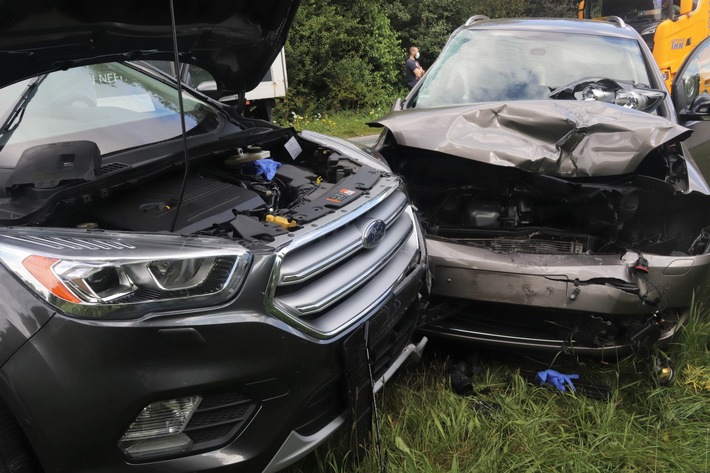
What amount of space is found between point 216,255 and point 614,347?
1797 mm

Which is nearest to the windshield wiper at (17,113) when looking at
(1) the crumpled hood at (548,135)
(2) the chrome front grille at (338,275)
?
(2) the chrome front grille at (338,275)

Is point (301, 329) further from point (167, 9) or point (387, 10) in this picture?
point (387, 10)

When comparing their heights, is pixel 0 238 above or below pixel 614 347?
above

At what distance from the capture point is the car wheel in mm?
1527

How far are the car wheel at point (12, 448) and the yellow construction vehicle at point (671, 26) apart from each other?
416 inches

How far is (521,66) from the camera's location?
12.9 ft

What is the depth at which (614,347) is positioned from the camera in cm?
252

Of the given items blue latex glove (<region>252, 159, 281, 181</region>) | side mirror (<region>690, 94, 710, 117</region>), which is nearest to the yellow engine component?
blue latex glove (<region>252, 159, 281, 181</region>)

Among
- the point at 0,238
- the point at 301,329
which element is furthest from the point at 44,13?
the point at 301,329

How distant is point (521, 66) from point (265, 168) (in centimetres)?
Answer: 216

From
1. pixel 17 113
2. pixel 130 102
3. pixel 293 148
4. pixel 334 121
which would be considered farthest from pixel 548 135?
pixel 334 121

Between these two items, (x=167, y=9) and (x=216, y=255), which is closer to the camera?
(x=216, y=255)

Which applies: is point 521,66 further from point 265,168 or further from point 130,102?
point 130,102

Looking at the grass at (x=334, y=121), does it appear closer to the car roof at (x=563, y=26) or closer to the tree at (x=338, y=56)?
the tree at (x=338, y=56)
